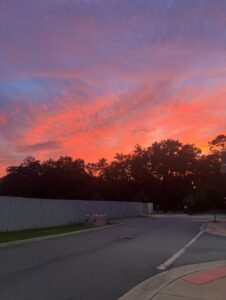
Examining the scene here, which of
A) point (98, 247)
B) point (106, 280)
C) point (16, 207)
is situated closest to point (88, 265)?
point (106, 280)

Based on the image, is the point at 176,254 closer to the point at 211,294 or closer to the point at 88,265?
the point at 88,265

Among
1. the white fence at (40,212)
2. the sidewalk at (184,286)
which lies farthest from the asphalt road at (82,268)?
the white fence at (40,212)

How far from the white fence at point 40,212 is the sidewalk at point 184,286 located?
18.0 meters

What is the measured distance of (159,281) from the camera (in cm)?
1212

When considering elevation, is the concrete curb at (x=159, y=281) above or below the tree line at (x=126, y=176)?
below

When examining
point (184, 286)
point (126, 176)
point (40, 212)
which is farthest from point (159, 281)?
point (126, 176)

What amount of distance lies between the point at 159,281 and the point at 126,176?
136231mm

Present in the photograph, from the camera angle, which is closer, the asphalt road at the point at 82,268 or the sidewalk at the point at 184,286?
the sidewalk at the point at 184,286

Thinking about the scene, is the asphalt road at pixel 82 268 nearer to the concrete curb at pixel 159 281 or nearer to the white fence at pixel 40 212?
the concrete curb at pixel 159 281

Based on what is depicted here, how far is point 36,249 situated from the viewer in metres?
19.5

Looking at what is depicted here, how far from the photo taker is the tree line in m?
130

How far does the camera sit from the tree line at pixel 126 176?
12988 centimetres

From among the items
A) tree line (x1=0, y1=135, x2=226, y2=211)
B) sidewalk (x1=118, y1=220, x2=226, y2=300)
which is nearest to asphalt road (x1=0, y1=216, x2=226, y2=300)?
sidewalk (x1=118, y1=220, x2=226, y2=300)

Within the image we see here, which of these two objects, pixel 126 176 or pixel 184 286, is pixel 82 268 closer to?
pixel 184 286
